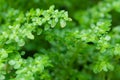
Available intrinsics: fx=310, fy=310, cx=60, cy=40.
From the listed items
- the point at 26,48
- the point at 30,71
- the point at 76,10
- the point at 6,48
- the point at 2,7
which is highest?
the point at 76,10

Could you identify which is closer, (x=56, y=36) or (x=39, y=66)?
(x=39, y=66)

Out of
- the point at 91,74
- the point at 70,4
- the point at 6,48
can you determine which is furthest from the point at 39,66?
the point at 70,4

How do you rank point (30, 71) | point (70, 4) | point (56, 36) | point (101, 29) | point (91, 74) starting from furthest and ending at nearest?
1. point (70, 4)
2. point (91, 74)
3. point (56, 36)
4. point (101, 29)
5. point (30, 71)

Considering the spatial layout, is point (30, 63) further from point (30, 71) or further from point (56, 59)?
point (56, 59)

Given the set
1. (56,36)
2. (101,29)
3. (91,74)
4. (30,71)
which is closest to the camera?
(30,71)

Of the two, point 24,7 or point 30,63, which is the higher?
point 24,7

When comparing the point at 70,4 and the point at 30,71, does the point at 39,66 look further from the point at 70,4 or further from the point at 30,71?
the point at 70,4

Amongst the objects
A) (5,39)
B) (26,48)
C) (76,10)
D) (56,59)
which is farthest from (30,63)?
(76,10)
